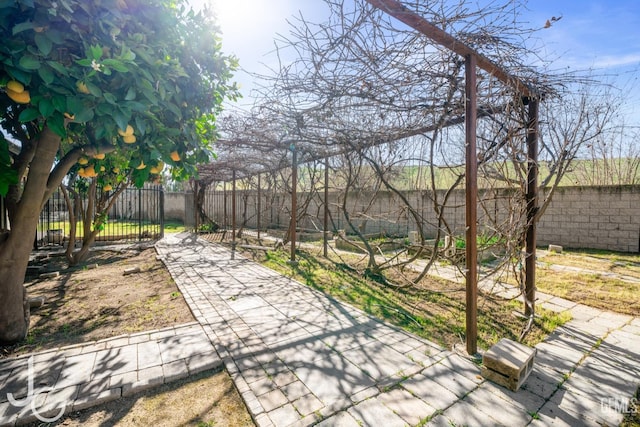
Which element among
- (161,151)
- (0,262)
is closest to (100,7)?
(161,151)

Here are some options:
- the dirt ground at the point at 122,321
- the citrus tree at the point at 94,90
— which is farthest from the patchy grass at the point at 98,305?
the citrus tree at the point at 94,90

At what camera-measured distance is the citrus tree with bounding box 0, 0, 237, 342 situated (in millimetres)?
1541

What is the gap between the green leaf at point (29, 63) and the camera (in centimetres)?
145

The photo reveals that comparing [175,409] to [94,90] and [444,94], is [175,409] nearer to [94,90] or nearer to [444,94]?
[94,90]

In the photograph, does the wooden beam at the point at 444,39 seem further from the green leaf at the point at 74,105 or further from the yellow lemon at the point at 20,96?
the yellow lemon at the point at 20,96

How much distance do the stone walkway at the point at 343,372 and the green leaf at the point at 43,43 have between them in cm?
206

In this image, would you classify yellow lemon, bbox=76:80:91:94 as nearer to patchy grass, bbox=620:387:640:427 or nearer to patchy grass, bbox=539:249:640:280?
patchy grass, bbox=620:387:640:427

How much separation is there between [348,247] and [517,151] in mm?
4995

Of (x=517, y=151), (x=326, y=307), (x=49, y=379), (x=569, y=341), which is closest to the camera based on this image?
(x=49, y=379)

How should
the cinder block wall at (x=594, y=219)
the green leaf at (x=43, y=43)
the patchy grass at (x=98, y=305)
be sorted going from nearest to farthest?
the green leaf at (x=43, y=43) → the patchy grass at (x=98, y=305) → the cinder block wall at (x=594, y=219)

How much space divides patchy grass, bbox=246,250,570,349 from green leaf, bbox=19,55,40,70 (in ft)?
11.1

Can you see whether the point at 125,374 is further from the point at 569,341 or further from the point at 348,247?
the point at 348,247

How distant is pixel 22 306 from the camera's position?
2.57 meters

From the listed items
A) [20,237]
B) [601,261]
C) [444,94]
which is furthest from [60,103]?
[601,261]
